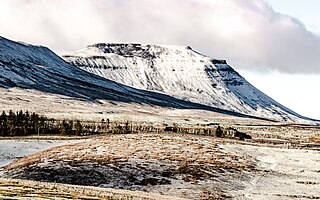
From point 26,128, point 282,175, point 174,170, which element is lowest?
point 282,175

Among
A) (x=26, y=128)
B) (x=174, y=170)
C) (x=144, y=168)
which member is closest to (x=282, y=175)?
(x=174, y=170)

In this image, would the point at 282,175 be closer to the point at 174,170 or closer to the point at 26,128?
the point at 174,170

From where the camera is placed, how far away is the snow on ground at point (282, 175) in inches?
2331

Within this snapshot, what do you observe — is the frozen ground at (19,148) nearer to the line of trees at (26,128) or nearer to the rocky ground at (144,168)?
the rocky ground at (144,168)

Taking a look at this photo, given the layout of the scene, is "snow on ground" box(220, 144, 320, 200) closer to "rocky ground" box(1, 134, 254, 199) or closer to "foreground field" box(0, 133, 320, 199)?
"foreground field" box(0, 133, 320, 199)

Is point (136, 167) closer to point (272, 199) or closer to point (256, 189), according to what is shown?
point (256, 189)

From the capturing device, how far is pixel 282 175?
75.6 meters

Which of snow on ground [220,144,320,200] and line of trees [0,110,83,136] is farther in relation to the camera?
line of trees [0,110,83,136]

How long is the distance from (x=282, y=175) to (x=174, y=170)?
17.1 m

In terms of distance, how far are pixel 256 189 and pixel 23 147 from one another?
48890mm

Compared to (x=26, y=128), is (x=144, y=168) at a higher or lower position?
lower

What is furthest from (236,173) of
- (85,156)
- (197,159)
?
(85,156)

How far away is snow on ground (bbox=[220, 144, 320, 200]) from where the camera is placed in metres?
59.2

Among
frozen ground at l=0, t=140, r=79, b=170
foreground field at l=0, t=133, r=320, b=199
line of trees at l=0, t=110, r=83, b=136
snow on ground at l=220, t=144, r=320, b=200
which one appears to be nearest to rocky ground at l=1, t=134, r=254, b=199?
foreground field at l=0, t=133, r=320, b=199
